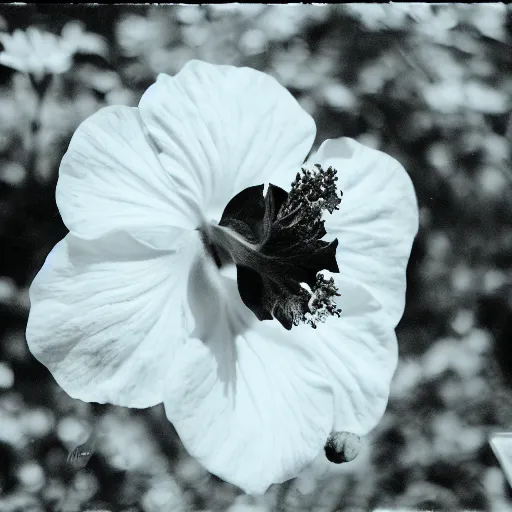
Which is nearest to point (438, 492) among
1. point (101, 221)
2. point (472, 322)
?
point (472, 322)

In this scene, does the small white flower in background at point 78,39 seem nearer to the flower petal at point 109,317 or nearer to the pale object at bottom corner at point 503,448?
the flower petal at point 109,317

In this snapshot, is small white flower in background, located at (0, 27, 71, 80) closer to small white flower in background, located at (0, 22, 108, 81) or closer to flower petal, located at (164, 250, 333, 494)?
small white flower in background, located at (0, 22, 108, 81)

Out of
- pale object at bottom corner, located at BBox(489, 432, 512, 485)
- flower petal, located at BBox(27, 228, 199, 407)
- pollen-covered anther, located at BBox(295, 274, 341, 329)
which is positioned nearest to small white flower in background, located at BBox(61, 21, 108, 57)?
flower petal, located at BBox(27, 228, 199, 407)

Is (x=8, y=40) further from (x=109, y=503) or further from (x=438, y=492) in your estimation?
(x=438, y=492)

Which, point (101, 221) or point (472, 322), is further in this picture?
point (472, 322)

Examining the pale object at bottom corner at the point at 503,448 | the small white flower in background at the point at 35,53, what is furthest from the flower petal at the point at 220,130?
the pale object at bottom corner at the point at 503,448
